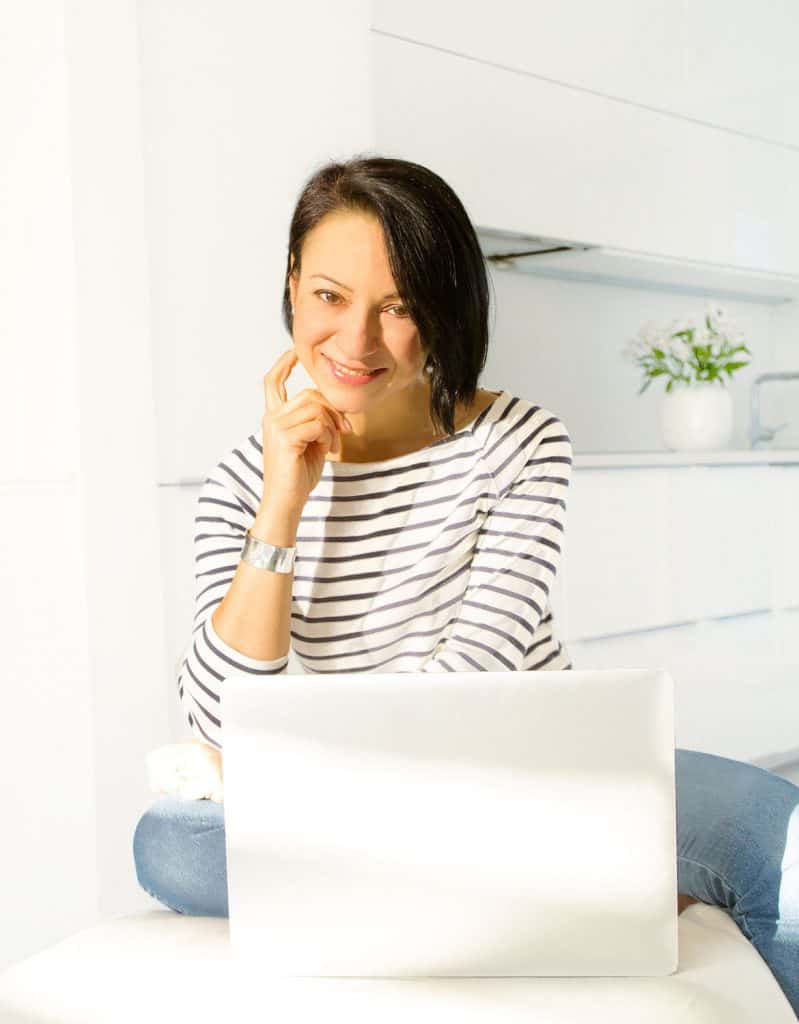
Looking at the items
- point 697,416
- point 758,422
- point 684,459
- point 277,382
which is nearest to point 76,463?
point 277,382

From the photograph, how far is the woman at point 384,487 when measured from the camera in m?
1.51

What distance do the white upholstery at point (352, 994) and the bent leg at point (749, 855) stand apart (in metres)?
0.15

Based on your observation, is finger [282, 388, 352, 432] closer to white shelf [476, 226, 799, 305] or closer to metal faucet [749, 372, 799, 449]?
white shelf [476, 226, 799, 305]

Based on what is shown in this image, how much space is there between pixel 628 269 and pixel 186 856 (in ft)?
8.76

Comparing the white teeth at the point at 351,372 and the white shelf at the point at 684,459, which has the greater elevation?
the white teeth at the point at 351,372

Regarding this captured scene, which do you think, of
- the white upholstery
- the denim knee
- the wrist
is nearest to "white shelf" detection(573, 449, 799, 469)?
the wrist

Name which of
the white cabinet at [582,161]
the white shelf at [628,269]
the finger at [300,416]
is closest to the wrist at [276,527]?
the finger at [300,416]

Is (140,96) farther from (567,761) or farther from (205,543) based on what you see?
(567,761)

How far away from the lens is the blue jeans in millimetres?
1196

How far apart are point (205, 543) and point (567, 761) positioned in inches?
32.4

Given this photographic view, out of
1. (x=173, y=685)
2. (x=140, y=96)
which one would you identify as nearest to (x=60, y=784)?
(x=173, y=685)

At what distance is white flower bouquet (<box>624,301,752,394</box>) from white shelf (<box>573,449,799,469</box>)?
0.82 ft

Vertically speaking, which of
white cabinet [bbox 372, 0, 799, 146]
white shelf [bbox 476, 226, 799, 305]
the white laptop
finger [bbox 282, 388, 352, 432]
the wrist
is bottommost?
the white laptop

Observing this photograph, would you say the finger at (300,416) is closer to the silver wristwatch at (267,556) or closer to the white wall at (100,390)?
the silver wristwatch at (267,556)
